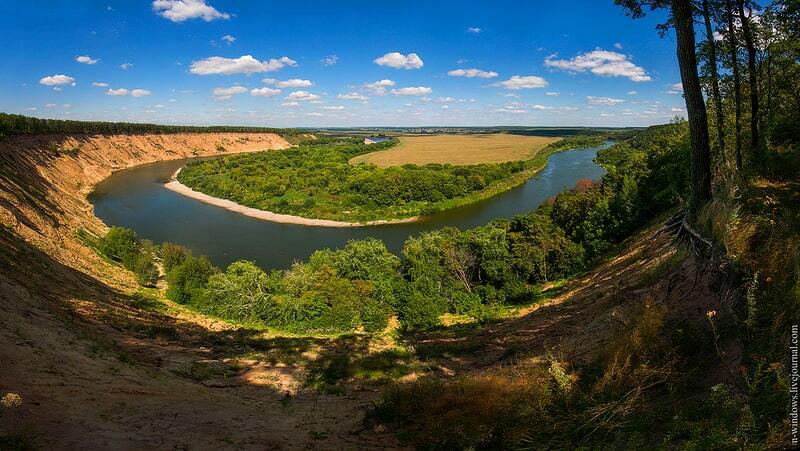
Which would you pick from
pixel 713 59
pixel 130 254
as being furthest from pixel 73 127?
pixel 713 59

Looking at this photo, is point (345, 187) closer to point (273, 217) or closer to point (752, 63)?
point (273, 217)

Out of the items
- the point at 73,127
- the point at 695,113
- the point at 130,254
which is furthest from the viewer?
the point at 73,127

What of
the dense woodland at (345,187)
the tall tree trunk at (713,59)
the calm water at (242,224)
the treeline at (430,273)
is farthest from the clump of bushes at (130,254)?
the tall tree trunk at (713,59)

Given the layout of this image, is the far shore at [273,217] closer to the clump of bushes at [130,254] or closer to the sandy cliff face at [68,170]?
the sandy cliff face at [68,170]

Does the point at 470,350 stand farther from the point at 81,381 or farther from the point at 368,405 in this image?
the point at 81,381

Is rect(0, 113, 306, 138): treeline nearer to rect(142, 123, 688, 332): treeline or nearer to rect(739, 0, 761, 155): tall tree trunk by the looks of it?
rect(142, 123, 688, 332): treeline

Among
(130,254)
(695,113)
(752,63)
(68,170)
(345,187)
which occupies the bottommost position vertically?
(130,254)
